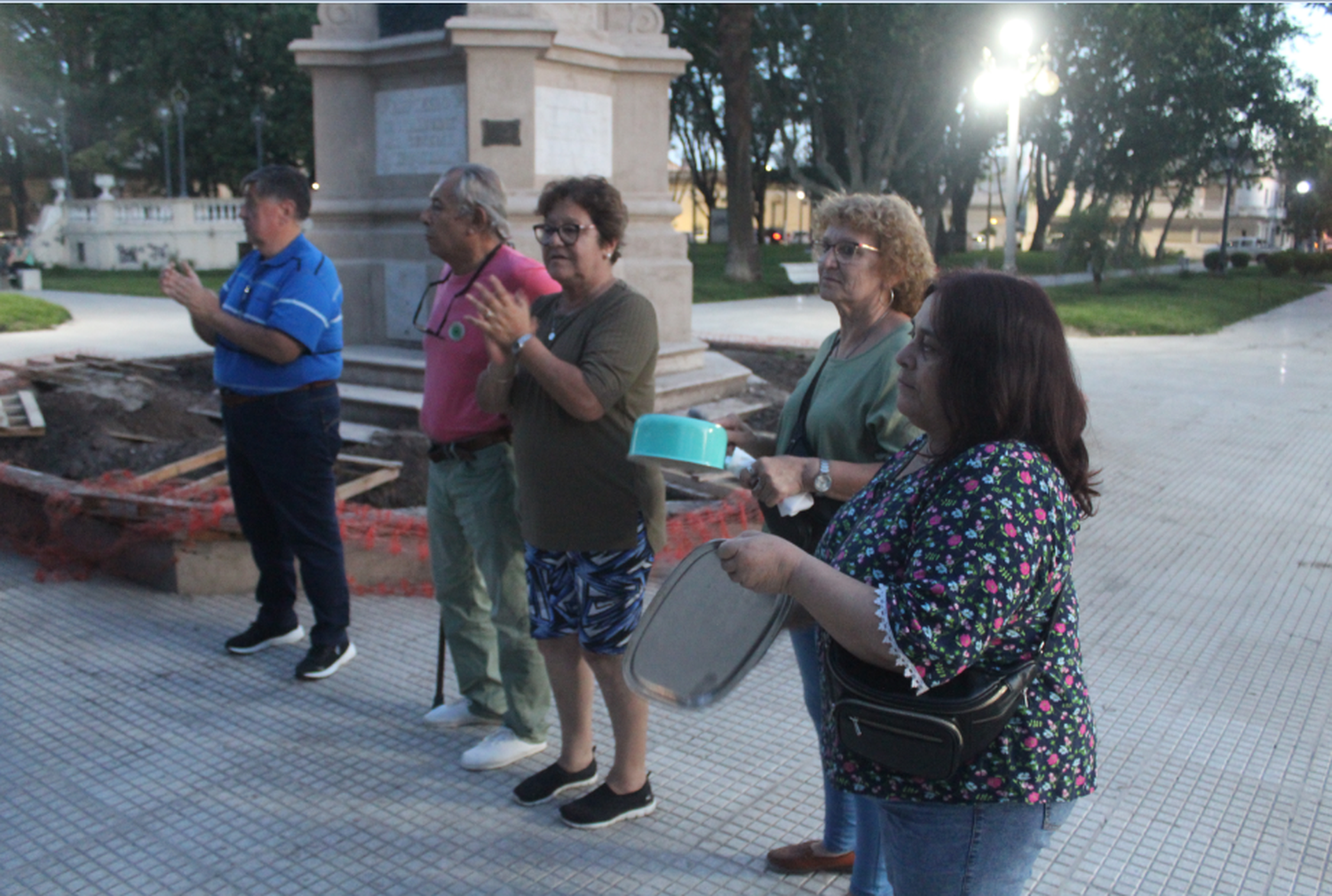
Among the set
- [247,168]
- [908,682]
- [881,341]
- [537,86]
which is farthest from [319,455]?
[247,168]

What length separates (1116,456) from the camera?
8.84 m

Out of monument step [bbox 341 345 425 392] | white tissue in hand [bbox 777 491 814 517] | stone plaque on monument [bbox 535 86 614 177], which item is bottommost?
monument step [bbox 341 345 425 392]

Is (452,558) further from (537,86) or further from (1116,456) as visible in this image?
(1116,456)

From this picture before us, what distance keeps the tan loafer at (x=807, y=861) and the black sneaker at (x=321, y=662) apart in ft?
7.00

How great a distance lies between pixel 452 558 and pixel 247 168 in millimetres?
41911

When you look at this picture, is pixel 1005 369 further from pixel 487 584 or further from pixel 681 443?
pixel 487 584

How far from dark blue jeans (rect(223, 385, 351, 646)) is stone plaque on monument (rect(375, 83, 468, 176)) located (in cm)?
420

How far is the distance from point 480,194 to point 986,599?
2.45 m

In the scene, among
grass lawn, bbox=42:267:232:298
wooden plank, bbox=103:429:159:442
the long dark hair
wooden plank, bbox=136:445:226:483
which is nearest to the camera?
the long dark hair

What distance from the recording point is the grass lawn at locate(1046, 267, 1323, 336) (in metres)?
19.4

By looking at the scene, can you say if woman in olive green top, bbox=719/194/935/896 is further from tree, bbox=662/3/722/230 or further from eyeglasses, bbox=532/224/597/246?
tree, bbox=662/3/722/230

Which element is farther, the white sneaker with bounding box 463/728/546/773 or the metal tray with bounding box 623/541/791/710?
the white sneaker with bounding box 463/728/546/773

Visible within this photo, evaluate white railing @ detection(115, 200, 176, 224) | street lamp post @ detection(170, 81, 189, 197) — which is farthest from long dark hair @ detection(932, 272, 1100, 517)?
street lamp post @ detection(170, 81, 189, 197)

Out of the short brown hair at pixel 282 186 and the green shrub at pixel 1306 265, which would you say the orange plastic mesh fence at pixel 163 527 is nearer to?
the short brown hair at pixel 282 186
